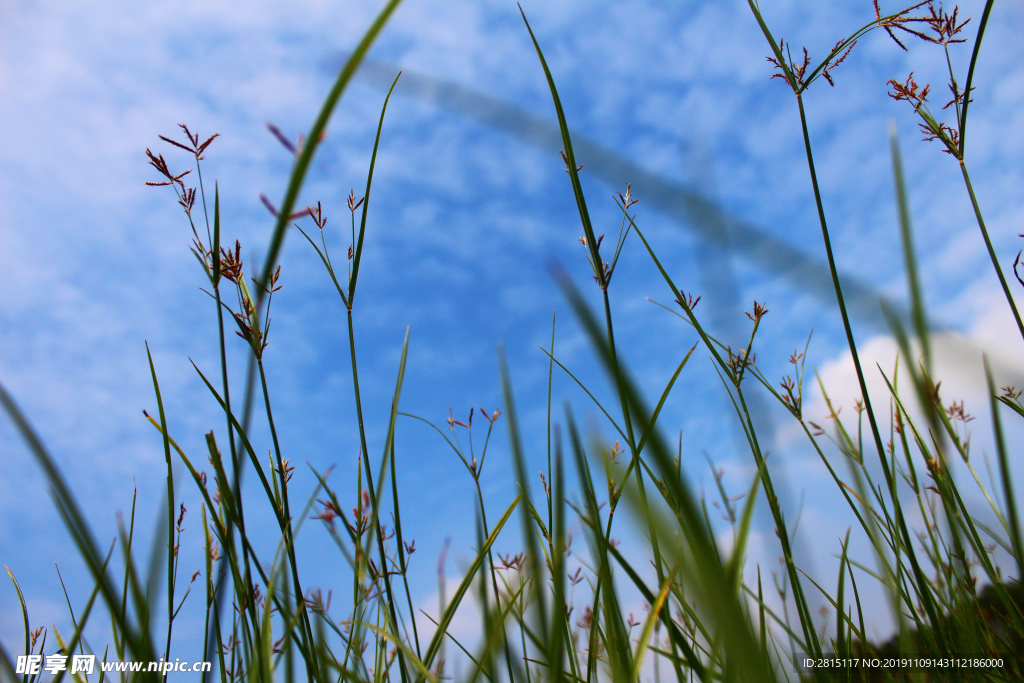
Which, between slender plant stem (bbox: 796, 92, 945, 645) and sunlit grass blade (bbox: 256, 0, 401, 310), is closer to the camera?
sunlit grass blade (bbox: 256, 0, 401, 310)

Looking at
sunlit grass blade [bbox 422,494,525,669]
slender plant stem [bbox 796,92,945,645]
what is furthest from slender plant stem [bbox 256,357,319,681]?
slender plant stem [bbox 796,92,945,645]

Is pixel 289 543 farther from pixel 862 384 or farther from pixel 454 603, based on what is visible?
pixel 862 384

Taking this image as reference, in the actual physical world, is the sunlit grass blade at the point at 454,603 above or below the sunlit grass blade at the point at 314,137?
below

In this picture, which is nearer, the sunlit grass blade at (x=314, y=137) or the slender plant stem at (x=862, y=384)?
the sunlit grass blade at (x=314, y=137)

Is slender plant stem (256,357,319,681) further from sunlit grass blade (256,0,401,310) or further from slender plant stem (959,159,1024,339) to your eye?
slender plant stem (959,159,1024,339)

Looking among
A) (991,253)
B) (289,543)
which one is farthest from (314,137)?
(991,253)

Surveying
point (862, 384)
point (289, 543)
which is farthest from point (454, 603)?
point (862, 384)

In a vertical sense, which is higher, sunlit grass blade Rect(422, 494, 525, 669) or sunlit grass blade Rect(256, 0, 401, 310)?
sunlit grass blade Rect(256, 0, 401, 310)

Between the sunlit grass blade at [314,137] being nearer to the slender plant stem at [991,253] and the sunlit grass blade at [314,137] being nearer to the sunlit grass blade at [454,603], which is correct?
the sunlit grass blade at [454,603]

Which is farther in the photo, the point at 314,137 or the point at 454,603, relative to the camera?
the point at 454,603

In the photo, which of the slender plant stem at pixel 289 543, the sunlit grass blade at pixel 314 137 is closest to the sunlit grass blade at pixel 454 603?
the slender plant stem at pixel 289 543

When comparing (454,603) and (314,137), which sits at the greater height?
(314,137)

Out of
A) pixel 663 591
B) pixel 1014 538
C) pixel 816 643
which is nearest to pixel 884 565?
pixel 1014 538

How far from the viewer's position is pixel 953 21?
6.79ft
